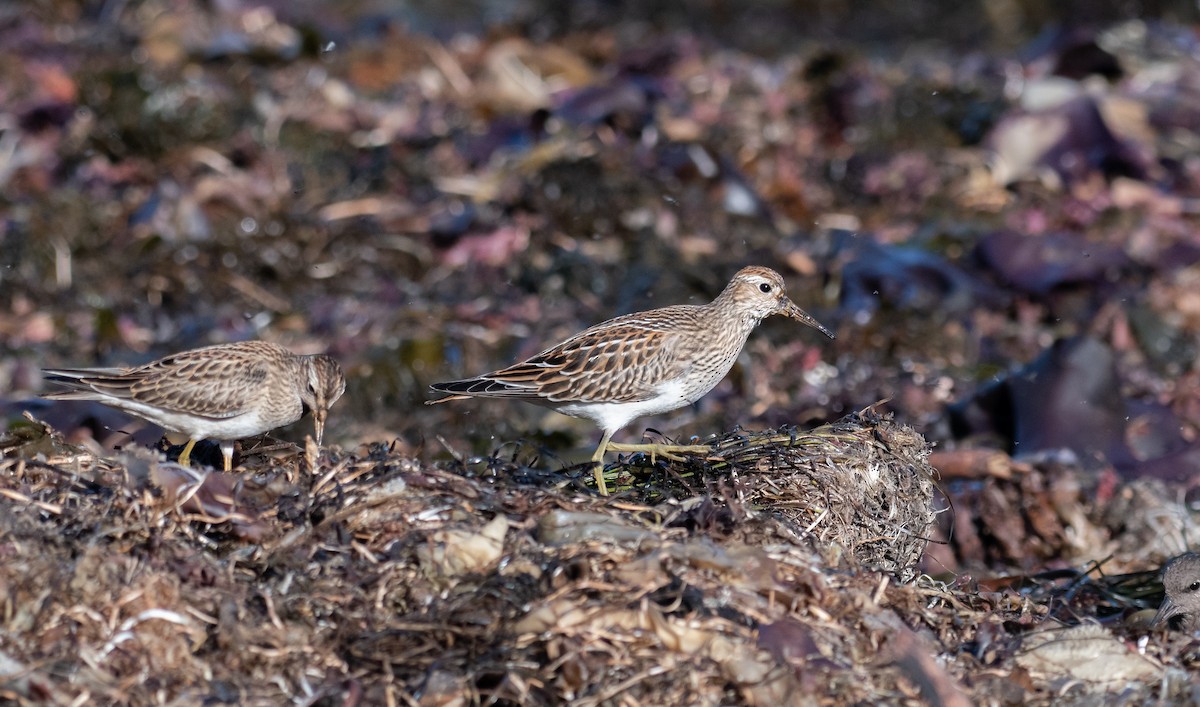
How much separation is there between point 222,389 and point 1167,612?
3.77m

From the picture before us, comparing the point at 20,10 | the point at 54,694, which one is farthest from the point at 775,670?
the point at 20,10

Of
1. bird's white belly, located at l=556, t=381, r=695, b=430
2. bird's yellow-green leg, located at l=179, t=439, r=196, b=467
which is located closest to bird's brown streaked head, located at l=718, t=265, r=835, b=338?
bird's white belly, located at l=556, t=381, r=695, b=430

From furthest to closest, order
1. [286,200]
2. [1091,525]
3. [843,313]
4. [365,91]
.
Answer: [365,91]
[286,200]
[843,313]
[1091,525]

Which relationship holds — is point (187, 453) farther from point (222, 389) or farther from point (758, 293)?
point (758, 293)

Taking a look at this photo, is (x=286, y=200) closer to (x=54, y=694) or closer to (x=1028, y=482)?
(x=1028, y=482)

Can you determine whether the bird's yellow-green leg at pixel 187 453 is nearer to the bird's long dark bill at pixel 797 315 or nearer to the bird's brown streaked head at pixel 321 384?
the bird's brown streaked head at pixel 321 384

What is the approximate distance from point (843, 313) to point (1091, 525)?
2.71 meters

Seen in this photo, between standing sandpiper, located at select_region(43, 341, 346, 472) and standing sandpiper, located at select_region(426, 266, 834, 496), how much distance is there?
20.5 inches

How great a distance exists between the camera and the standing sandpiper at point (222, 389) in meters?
6.23

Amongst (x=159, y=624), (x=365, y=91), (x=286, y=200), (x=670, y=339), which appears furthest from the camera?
(x=365, y=91)

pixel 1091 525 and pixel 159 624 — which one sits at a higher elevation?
pixel 159 624

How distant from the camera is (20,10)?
14570mm

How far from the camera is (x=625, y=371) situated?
21.5 feet

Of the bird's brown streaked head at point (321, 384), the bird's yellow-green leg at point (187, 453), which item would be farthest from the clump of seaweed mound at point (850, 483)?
the bird's yellow-green leg at point (187, 453)
